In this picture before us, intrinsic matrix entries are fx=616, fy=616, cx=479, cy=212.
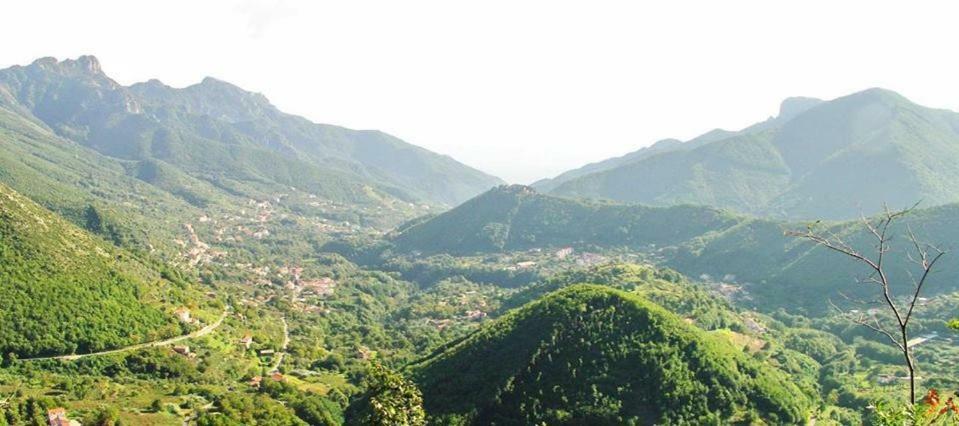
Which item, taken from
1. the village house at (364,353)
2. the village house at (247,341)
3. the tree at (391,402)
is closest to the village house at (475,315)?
the village house at (364,353)

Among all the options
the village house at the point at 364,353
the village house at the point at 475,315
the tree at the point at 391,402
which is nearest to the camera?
the tree at the point at 391,402

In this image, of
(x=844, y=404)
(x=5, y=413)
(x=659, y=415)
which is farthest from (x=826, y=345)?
(x=5, y=413)

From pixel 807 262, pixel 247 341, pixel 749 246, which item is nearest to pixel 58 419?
pixel 247 341

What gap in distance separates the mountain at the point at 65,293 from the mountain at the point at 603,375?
35.5 m

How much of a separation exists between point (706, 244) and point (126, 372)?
139066 millimetres

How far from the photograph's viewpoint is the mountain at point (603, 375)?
168ft

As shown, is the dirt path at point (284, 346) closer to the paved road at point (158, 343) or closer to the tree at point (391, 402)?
the paved road at point (158, 343)

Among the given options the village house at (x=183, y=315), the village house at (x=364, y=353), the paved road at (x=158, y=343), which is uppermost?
the village house at (x=183, y=315)

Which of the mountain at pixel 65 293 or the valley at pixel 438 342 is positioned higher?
the mountain at pixel 65 293

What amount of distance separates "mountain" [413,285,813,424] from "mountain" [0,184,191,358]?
116 feet

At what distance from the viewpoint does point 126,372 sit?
63344 millimetres

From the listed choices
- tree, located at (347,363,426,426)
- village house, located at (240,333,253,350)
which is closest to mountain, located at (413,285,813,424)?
village house, located at (240,333,253,350)

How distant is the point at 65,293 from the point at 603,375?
194 ft

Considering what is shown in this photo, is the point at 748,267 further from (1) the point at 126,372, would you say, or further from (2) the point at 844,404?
(1) the point at 126,372
